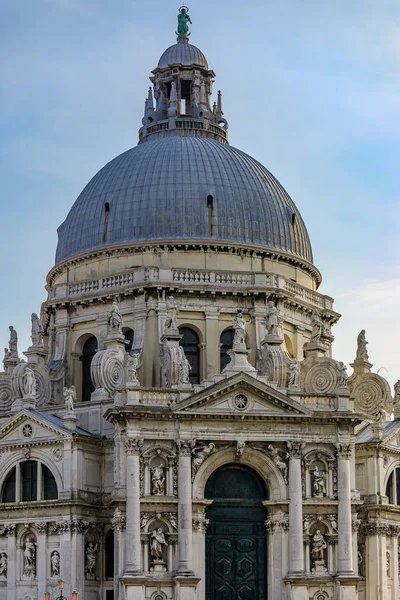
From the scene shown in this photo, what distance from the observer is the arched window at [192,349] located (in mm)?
64062

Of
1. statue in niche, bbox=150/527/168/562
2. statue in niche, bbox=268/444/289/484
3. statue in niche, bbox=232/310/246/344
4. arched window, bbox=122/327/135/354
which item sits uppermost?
arched window, bbox=122/327/135/354

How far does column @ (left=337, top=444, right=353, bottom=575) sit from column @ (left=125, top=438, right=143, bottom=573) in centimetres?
Answer: 793

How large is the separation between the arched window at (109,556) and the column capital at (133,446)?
5.24 metres

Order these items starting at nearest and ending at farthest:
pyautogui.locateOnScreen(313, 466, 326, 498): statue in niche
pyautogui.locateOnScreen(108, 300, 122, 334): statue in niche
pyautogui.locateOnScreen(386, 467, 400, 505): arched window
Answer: pyautogui.locateOnScreen(313, 466, 326, 498): statue in niche < pyautogui.locateOnScreen(108, 300, 122, 334): statue in niche < pyautogui.locateOnScreen(386, 467, 400, 505): arched window

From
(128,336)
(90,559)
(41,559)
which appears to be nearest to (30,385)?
(128,336)

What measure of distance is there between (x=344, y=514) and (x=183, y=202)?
17.6 m

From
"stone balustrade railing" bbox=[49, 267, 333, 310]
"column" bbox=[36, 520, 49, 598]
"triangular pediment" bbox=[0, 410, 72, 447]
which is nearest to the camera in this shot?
"column" bbox=[36, 520, 49, 598]

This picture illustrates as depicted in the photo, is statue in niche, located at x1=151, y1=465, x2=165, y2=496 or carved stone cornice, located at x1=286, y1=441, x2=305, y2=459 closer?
statue in niche, located at x1=151, y1=465, x2=165, y2=496

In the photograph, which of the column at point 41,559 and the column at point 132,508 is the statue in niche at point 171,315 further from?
the column at point 41,559

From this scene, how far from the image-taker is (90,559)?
5859cm

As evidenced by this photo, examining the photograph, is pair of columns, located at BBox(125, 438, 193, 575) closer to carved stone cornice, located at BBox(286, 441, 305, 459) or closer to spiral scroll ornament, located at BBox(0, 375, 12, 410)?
carved stone cornice, located at BBox(286, 441, 305, 459)

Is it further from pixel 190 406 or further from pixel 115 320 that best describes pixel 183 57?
pixel 190 406

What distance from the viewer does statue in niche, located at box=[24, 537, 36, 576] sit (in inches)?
2323

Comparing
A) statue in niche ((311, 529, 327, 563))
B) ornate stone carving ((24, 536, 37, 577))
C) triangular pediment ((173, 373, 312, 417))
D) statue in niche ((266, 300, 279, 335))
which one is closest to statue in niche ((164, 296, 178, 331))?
statue in niche ((266, 300, 279, 335))
